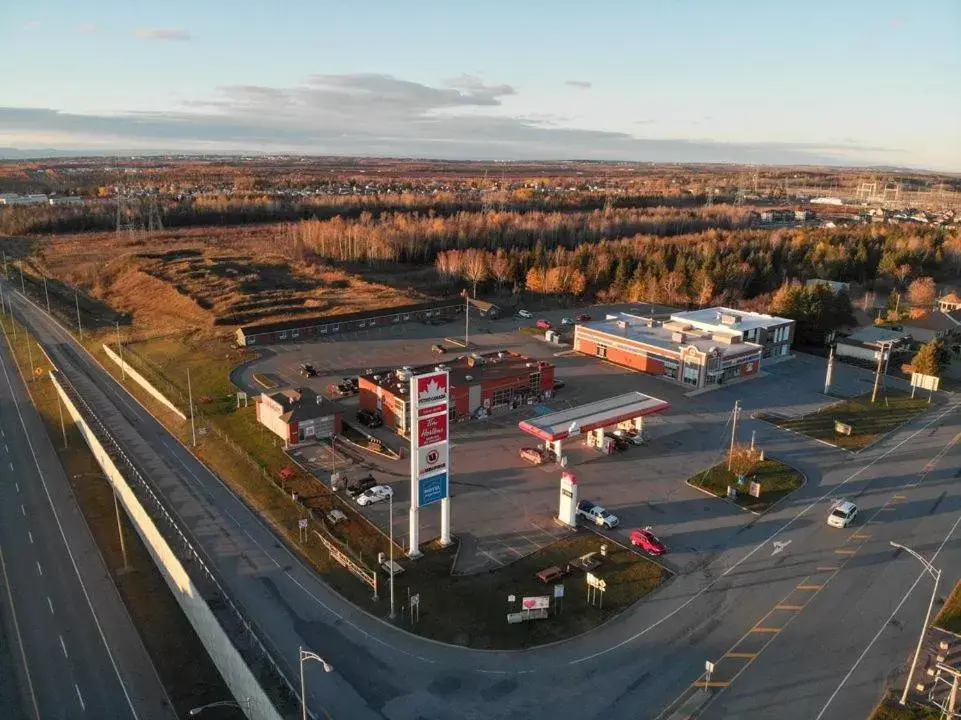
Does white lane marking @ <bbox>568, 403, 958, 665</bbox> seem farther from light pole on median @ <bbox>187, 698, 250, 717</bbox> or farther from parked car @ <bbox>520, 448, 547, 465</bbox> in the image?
parked car @ <bbox>520, 448, 547, 465</bbox>

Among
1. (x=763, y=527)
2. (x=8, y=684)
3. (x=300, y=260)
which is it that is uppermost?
(x=300, y=260)

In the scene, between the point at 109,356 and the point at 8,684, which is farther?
the point at 109,356

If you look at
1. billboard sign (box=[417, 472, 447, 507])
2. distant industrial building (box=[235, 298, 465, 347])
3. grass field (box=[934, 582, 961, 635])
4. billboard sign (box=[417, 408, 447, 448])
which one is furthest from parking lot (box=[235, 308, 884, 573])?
grass field (box=[934, 582, 961, 635])

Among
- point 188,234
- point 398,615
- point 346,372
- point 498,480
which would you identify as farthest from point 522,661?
point 188,234

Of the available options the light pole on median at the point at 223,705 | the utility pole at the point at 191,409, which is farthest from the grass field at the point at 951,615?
the utility pole at the point at 191,409

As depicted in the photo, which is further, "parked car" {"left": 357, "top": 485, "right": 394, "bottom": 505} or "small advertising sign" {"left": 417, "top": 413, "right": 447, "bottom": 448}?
"parked car" {"left": 357, "top": 485, "right": 394, "bottom": 505}

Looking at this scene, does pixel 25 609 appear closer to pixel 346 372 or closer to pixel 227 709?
pixel 227 709

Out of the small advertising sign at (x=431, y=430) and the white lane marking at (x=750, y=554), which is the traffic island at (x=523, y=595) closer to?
the white lane marking at (x=750, y=554)
